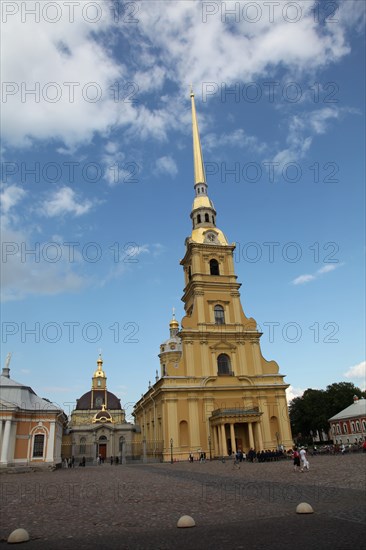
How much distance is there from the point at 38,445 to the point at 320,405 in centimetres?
5330

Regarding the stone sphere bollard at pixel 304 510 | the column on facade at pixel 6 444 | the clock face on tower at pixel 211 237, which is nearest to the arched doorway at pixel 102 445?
the clock face on tower at pixel 211 237

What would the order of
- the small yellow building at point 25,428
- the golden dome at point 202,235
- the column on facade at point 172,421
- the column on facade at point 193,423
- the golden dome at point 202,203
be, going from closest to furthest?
the small yellow building at point 25,428, the column on facade at point 172,421, the column on facade at point 193,423, the golden dome at point 202,235, the golden dome at point 202,203

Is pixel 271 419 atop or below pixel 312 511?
atop

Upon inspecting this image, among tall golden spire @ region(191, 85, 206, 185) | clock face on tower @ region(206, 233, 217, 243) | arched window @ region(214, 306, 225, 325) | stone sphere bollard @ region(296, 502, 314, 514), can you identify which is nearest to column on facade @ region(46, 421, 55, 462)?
arched window @ region(214, 306, 225, 325)

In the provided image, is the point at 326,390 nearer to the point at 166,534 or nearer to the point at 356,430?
the point at 356,430

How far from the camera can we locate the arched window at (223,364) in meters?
46.5

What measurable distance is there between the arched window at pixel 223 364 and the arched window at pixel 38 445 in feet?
66.5

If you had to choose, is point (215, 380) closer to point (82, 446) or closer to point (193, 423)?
point (193, 423)

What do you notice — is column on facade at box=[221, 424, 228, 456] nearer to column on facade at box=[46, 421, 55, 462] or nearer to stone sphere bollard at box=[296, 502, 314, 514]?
column on facade at box=[46, 421, 55, 462]

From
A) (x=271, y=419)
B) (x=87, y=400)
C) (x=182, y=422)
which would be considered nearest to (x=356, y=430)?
(x=271, y=419)

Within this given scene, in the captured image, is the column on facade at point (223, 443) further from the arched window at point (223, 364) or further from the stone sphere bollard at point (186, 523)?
the stone sphere bollard at point (186, 523)

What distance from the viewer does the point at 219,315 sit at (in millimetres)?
49375

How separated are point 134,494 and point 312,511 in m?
7.26

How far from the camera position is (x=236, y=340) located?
47.4 metres
